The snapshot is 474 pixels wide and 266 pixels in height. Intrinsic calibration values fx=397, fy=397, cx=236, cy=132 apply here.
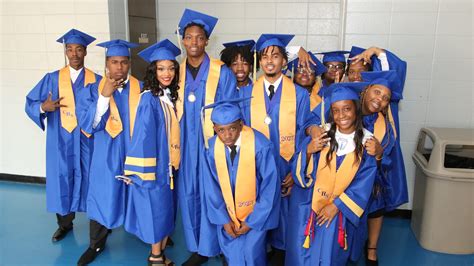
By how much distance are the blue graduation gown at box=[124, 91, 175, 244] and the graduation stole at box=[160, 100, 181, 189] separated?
3 cm

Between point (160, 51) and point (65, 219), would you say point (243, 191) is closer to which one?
point (160, 51)

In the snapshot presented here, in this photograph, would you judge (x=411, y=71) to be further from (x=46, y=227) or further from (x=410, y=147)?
(x=46, y=227)

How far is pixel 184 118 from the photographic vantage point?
2660 mm

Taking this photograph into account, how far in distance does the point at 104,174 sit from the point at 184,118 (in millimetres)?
690

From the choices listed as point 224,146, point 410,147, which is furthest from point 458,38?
point 224,146

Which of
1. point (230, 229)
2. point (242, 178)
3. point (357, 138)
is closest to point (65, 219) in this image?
point (230, 229)

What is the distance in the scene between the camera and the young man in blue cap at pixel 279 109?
2.59 metres

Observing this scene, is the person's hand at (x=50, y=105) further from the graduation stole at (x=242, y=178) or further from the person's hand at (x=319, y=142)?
the person's hand at (x=319, y=142)

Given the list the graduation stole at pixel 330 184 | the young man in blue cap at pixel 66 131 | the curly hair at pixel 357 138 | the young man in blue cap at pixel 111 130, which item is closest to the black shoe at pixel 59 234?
the young man in blue cap at pixel 66 131

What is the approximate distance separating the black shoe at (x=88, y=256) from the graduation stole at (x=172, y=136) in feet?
2.91

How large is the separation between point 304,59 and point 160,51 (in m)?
1.03

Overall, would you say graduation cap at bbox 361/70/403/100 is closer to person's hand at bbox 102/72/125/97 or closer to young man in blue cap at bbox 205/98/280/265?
young man in blue cap at bbox 205/98/280/265

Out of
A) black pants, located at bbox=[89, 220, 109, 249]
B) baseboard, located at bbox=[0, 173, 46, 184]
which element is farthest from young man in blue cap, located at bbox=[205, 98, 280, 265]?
baseboard, located at bbox=[0, 173, 46, 184]

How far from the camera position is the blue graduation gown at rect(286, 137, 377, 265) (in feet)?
7.40
